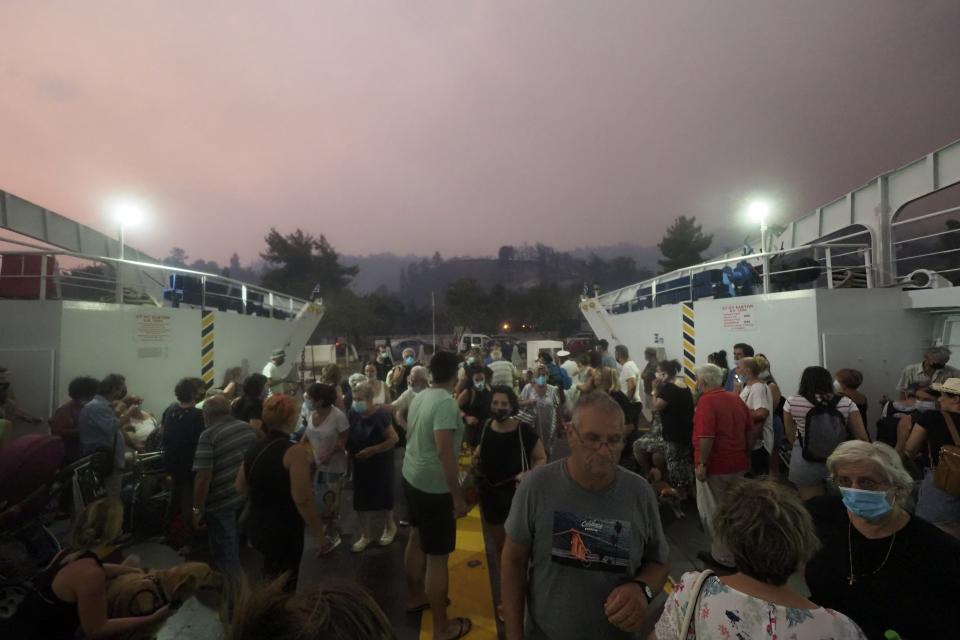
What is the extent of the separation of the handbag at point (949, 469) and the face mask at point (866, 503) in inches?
62.4

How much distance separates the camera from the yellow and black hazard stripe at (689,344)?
8477 mm

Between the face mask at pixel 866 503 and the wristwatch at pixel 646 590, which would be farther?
the face mask at pixel 866 503

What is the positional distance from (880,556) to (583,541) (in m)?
1.29

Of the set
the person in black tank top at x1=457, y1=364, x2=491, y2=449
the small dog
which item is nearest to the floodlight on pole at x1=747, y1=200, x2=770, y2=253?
the person in black tank top at x1=457, y1=364, x2=491, y2=449

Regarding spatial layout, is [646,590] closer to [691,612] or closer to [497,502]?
[691,612]

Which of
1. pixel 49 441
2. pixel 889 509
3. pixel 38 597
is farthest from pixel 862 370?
pixel 49 441

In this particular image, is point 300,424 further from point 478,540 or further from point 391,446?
point 478,540

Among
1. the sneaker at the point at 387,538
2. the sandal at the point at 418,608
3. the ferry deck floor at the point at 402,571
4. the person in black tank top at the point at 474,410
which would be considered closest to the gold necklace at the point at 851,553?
the ferry deck floor at the point at 402,571

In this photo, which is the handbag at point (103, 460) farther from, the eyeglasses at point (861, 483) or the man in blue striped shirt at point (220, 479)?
the eyeglasses at point (861, 483)

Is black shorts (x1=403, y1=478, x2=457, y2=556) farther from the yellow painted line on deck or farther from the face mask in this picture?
the face mask

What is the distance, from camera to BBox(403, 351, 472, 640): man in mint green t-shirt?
3195 millimetres

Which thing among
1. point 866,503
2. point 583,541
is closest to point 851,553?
point 866,503

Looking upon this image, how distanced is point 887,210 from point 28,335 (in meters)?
14.2

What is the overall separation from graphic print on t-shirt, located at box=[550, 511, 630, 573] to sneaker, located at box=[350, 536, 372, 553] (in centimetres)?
350
